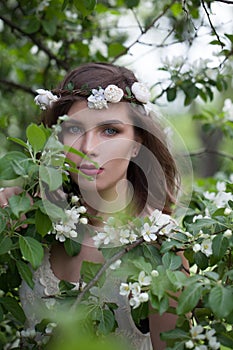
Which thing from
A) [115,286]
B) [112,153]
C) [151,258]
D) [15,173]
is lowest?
[115,286]

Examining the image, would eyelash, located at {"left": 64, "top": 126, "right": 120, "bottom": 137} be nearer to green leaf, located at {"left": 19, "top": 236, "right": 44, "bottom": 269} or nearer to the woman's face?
the woman's face

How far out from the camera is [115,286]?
4.75ft

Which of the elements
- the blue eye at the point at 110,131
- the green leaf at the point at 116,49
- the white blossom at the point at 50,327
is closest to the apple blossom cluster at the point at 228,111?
the green leaf at the point at 116,49

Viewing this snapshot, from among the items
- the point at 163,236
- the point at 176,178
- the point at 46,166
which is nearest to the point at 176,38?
the point at 176,178

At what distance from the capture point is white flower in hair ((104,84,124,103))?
140 centimetres

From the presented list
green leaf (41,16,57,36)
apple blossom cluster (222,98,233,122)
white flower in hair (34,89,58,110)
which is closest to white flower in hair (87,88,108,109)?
white flower in hair (34,89,58,110)

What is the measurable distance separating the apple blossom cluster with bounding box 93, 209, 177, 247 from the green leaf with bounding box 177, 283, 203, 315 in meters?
0.22

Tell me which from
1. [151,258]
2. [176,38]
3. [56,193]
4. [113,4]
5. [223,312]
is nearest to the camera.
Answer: [223,312]

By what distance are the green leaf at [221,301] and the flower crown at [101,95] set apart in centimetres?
57

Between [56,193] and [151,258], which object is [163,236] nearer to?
[151,258]

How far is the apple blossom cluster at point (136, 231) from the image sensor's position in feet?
4.05

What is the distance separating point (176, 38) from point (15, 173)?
1320 millimetres

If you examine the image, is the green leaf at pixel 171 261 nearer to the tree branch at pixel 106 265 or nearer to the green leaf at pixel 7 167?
the tree branch at pixel 106 265

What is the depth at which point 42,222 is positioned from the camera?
1135mm
